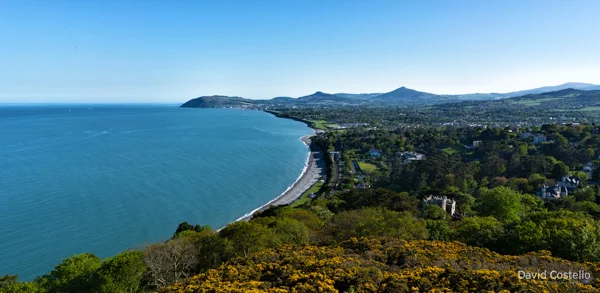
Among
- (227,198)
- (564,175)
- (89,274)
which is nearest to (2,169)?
(227,198)

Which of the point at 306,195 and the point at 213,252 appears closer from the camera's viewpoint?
the point at 213,252

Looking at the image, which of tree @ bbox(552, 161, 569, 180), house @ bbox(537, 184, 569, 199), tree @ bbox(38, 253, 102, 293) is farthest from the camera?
tree @ bbox(552, 161, 569, 180)

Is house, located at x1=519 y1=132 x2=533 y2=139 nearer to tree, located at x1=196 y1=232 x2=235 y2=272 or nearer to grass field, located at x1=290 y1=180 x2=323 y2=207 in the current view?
Result: grass field, located at x1=290 y1=180 x2=323 y2=207

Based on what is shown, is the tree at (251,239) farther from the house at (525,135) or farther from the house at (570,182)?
the house at (525,135)

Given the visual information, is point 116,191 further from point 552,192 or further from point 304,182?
point 552,192

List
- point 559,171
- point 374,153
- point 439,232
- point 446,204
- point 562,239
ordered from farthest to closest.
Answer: point 374,153 → point 559,171 → point 446,204 → point 439,232 → point 562,239

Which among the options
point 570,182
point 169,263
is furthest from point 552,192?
point 169,263

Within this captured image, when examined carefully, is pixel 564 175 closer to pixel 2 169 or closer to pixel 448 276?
pixel 448 276

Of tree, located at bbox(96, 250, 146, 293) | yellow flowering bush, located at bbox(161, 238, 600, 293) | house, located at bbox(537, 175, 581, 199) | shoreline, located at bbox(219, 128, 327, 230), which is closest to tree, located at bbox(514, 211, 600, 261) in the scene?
yellow flowering bush, located at bbox(161, 238, 600, 293)
